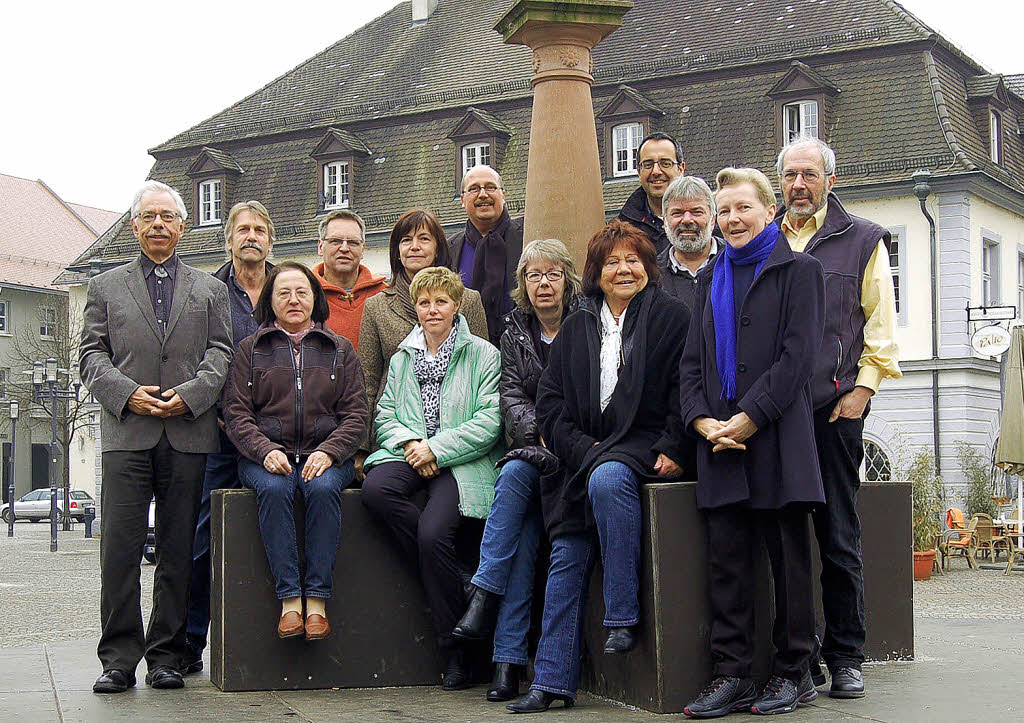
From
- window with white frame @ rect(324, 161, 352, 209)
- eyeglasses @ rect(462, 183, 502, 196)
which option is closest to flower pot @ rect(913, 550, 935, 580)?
eyeglasses @ rect(462, 183, 502, 196)

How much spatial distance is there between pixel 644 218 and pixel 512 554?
91.9 inches

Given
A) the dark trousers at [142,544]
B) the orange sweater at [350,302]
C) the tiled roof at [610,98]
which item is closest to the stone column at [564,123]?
the orange sweater at [350,302]

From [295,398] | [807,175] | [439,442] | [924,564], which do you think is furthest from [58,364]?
[807,175]

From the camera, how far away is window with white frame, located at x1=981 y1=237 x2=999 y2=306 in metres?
29.5

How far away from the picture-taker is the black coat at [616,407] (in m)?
6.14

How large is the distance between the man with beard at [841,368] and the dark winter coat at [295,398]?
7.35 feet

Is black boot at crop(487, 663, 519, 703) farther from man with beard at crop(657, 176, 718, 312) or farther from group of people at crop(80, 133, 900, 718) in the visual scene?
man with beard at crop(657, 176, 718, 312)

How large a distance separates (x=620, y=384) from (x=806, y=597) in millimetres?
1213

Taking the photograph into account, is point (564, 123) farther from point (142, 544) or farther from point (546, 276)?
point (142, 544)

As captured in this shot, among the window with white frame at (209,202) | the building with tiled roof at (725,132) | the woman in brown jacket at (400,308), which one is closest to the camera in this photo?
the woman in brown jacket at (400,308)

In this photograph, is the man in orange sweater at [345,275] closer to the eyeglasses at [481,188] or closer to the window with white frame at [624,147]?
the eyeglasses at [481,188]

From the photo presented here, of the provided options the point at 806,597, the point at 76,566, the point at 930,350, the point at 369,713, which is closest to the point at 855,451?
the point at 806,597

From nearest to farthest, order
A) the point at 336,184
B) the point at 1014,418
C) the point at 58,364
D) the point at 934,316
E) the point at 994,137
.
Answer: the point at 1014,418 → the point at 934,316 → the point at 994,137 → the point at 336,184 → the point at 58,364

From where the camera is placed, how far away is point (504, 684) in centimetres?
625
